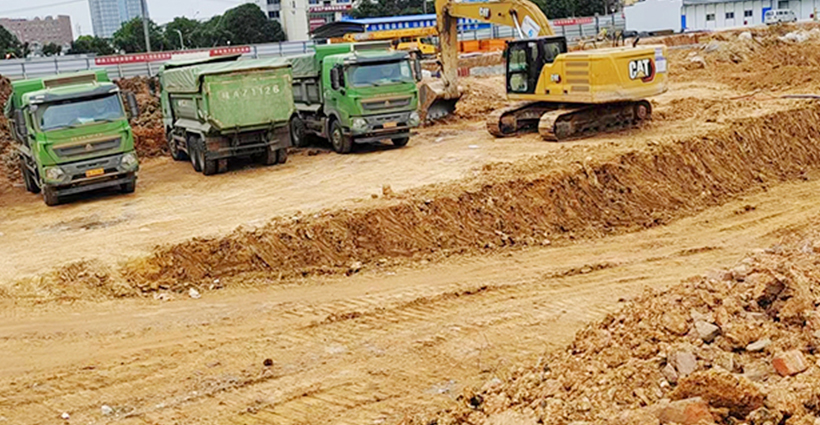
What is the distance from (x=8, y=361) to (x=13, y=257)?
4.43 m

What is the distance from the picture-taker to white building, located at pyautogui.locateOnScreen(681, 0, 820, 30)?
218ft

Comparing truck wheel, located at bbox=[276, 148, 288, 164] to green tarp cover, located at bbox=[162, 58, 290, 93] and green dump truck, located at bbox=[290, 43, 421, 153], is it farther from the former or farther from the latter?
green tarp cover, located at bbox=[162, 58, 290, 93]

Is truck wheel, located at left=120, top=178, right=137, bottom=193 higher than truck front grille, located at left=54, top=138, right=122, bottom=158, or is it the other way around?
truck front grille, located at left=54, top=138, right=122, bottom=158

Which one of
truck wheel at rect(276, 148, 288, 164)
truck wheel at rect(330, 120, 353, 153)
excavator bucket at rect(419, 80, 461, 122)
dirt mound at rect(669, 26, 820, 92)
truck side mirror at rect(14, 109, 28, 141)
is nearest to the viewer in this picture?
truck side mirror at rect(14, 109, 28, 141)

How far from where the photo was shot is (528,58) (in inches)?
878

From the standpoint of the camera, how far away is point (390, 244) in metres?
14.9

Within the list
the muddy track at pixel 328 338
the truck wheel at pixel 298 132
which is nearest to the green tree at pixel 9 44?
the truck wheel at pixel 298 132

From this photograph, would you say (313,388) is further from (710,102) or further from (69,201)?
(710,102)

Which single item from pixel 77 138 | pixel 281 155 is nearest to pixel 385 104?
pixel 281 155

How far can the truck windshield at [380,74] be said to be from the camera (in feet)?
73.5

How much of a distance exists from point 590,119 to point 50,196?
12.2 m

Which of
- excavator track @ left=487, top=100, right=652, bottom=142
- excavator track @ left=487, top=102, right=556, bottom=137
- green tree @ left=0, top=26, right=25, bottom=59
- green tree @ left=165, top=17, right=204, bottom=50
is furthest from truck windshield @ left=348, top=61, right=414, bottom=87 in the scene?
green tree @ left=165, top=17, right=204, bottom=50

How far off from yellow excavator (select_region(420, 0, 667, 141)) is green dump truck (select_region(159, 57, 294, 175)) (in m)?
5.44

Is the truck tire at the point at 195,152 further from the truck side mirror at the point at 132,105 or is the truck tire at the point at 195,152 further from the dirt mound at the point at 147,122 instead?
the dirt mound at the point at 147,122
